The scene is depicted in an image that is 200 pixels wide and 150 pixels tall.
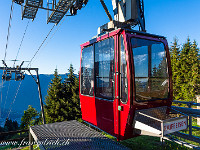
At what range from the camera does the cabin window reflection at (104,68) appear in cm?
357

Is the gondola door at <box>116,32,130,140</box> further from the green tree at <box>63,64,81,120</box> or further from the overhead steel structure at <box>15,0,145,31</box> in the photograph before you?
the green tree at <box>63,64,81,120</box>

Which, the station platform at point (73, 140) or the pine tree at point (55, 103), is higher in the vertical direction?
the station platform at point (73, 140)

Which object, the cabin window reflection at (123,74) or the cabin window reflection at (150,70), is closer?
the cabin window reflection at (123,74)

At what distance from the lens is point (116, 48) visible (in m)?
3.40

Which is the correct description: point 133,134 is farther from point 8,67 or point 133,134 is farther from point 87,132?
point 8,67

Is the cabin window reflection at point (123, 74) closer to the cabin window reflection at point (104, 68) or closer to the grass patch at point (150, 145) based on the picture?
the cabin window reflection at point (104, 68)

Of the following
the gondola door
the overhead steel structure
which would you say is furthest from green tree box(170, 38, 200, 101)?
the gondola door

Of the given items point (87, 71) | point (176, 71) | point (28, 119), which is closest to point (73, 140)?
point (87, 71)

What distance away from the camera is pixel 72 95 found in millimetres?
32031

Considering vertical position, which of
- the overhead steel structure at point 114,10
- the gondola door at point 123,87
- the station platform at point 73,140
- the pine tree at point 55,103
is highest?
the overhead steel structure at point 114,10

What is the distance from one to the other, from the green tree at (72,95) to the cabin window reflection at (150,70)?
89.6 ft

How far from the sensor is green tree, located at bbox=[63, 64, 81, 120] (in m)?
30.0

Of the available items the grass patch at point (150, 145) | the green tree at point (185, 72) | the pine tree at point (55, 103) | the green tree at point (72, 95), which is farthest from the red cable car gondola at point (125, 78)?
the pine tree at point (55, 103)

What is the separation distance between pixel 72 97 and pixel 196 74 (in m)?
21.6
